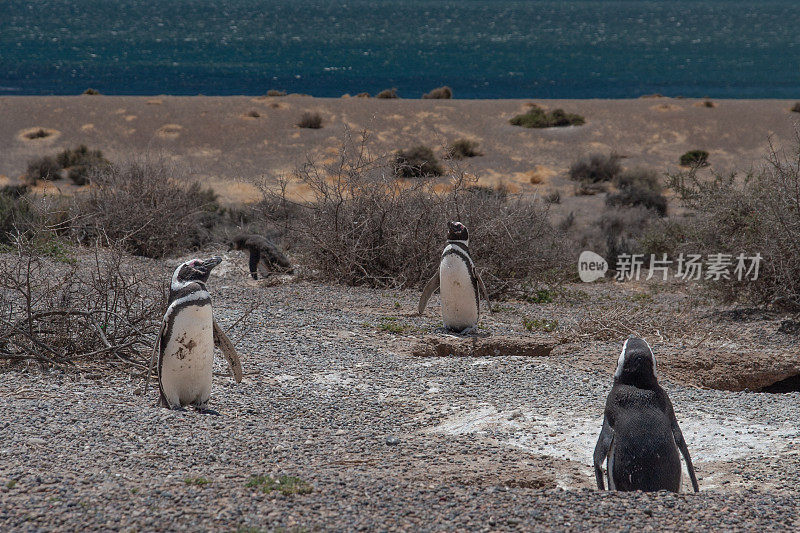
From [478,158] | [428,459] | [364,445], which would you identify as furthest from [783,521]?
[478,158]

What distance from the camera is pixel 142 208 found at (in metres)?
13.5

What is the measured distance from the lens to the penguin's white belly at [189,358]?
586 cm

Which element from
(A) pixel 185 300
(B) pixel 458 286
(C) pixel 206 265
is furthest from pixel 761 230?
(A) pixel 185 300

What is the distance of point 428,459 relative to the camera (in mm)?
5043

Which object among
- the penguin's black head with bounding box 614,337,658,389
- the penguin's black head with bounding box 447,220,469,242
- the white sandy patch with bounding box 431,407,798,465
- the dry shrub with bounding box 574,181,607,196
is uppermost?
the penguin's black head with bounding box 614,337,658,389

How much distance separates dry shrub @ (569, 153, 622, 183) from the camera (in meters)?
24.0

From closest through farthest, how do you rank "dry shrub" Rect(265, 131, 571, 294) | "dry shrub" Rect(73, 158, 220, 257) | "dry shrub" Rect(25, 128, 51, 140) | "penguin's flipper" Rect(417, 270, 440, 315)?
1. "penguin's flipper" Rect(417, 270, 440, 315)
2. "dry shrub" Rect(265, 131, 571, 294)
3. "dry shrub" Rect(73, 158, 220, 257)
4. "dry shrub" Rect(25, 128, 51, 140)

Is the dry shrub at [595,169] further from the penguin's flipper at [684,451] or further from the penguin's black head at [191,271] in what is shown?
the penguin's flipper at [684,451]

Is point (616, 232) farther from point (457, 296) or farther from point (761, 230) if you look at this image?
point (457, 296)

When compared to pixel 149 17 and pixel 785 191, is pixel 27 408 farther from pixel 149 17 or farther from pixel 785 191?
pixel 149 17

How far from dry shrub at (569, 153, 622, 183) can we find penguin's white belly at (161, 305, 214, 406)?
747 inches

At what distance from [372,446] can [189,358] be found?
4.71 feet

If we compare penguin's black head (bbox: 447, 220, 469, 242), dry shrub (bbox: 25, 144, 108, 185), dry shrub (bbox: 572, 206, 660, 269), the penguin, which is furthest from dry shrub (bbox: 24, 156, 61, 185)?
penguin's black head (bbox: 447, 220, 469, 242)

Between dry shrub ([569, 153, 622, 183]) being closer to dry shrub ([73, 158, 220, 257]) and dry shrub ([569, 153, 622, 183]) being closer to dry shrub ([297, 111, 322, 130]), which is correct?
dry shrub ([297, 111, 322, 130])
